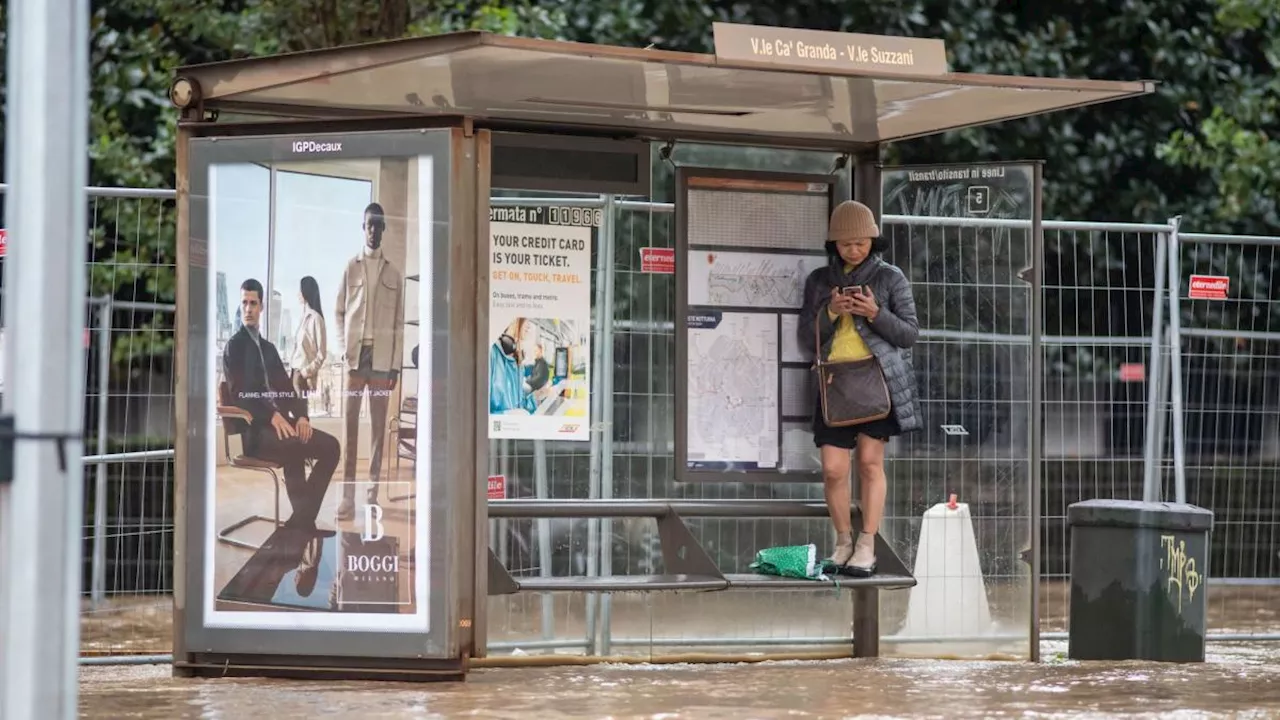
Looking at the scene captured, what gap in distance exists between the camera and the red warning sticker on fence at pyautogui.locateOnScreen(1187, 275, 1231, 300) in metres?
10.0

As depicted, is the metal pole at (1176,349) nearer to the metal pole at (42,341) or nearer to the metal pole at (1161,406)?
the metal pole at (1161,406)

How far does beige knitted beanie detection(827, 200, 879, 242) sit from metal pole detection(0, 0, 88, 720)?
15.5 feet

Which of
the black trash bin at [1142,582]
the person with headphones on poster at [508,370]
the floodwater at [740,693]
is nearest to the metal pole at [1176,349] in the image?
the black trash bin at [1142,582]

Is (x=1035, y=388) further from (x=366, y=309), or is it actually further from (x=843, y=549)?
(x=366, y=309)

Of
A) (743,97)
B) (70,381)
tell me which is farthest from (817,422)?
(70,381)

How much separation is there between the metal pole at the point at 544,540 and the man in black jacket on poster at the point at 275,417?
1660 mm

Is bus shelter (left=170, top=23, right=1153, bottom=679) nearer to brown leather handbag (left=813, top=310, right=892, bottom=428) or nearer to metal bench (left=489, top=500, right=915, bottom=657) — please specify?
metal bench (left=489, top=500, right=915, bottom=657)

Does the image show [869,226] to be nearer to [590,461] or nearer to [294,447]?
[590,461]

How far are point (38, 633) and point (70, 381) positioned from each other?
0.57 meters

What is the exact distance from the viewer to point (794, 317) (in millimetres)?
8797

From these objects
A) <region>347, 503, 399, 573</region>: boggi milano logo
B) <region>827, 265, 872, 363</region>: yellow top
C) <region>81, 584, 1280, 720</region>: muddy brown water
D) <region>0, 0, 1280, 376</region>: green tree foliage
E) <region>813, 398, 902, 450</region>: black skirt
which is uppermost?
<region>0, 0, 1280, 376</region>: green tree foliage

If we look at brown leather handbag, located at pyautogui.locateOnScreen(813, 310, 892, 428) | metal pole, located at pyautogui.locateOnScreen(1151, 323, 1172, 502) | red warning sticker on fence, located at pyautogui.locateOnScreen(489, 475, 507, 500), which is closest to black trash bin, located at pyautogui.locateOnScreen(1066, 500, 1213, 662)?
metal pole, located at pyautogui.locateOnScreen(1151, 323, 1172, 502)

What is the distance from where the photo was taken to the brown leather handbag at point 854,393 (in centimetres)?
839

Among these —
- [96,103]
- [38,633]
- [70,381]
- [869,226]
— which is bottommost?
[38,633]
